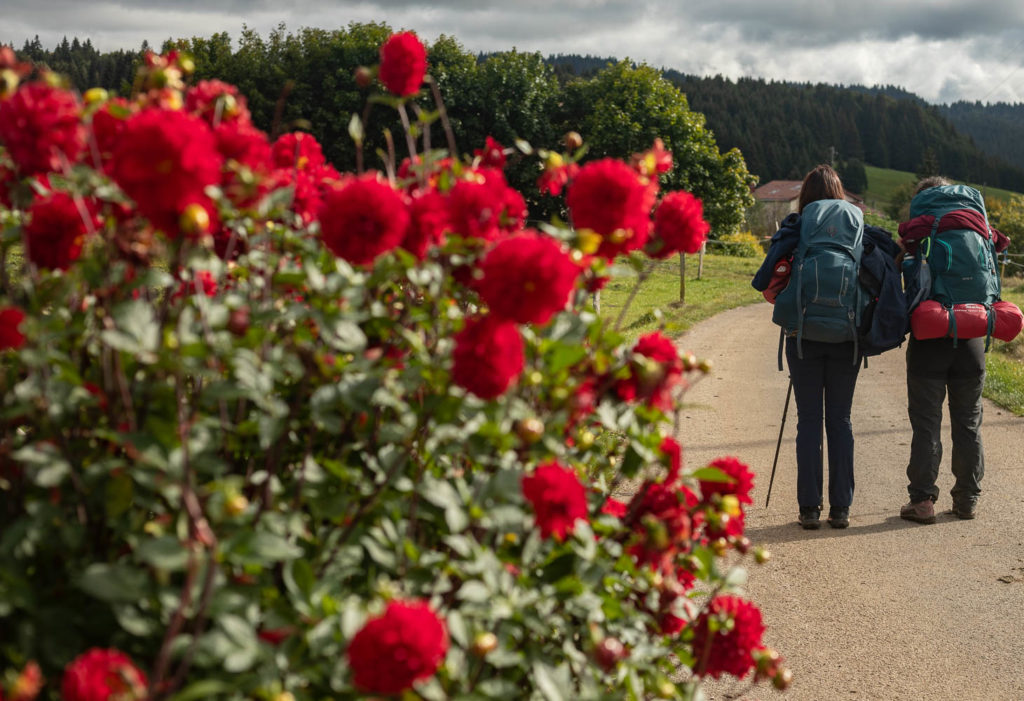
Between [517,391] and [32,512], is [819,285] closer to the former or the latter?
[517,391]

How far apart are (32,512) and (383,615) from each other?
0.67 meters

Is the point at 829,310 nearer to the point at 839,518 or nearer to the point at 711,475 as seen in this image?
the point at 839,518

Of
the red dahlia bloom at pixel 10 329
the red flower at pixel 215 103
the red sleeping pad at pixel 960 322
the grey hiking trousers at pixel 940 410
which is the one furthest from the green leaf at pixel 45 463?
the grey hiking trousers at pixel 940 410

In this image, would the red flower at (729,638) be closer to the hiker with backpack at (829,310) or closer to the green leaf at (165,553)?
the green leaf at (165,553)

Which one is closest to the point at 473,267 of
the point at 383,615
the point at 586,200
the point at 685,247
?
the point at 586,200

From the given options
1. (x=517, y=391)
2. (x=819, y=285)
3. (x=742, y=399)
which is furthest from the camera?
(x=742, y=399)

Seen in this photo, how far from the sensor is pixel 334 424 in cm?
165

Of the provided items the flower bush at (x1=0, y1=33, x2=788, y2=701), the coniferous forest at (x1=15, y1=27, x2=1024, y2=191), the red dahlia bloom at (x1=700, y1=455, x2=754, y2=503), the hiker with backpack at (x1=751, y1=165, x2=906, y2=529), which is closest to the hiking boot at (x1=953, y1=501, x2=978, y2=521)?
the hiker with backpack at (x1=751, y1=165, x2=906, y2=529)

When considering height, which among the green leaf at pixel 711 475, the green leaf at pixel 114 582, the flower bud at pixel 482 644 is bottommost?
the flower bud at pixel 482 644

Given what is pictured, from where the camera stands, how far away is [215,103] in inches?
75.7

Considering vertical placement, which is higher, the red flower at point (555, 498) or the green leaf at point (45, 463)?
the green leaf at point (45, 463)

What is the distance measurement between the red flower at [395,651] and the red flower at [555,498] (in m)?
0.40

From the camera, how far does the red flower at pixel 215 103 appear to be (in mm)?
1832

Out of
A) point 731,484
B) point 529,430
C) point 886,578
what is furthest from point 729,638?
point 886,578
